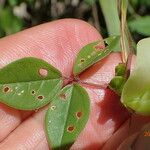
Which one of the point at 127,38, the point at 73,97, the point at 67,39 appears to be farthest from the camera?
the point at 67,39

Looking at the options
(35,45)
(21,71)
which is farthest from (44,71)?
(35,45)

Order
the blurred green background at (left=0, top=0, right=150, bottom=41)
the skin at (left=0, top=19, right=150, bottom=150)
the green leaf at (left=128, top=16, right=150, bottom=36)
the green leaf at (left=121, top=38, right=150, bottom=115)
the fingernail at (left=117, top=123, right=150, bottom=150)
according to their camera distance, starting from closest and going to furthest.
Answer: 1. the green leaf at (left=121, top=38, right=150, bottom=115)
2. the fingernail at (left=117, top=123, right=150, bottom=150)
3. the skin at (left=0, top=19, right=150, bottom=150)
4. the green leaf at (left=128, top=16, right=150, bottom=36)
5. the blurred green background at (left=0, top=0, right=150, bottom=41)

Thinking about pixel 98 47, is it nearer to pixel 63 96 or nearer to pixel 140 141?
pixel 63 96

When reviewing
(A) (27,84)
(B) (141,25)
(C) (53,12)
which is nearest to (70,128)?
(A) (27,84)

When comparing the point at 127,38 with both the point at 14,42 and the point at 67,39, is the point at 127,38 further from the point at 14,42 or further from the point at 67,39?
the point at 14,42

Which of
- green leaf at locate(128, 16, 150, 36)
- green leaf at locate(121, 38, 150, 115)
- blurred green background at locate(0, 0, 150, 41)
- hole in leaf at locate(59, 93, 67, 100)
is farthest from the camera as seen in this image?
blurred green background at locate(0, 0, 150, 41)

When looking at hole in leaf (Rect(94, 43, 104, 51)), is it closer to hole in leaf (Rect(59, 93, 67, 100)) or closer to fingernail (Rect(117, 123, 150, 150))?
hole in leaf (Rect(59, 93, 67, 100))

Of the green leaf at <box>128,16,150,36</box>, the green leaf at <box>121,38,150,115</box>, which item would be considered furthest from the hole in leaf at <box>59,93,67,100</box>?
the green leaf at <box>128,16,150,36</box>
